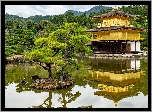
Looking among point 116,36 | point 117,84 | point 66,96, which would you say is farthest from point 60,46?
point 116,36

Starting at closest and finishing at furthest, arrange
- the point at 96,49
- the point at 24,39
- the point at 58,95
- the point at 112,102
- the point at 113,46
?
the point at 112,102
the point at 58,95
the point at 24,39
the point at 113,46
the point at 96,49

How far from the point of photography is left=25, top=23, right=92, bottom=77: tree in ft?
33.6

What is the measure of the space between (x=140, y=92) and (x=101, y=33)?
19577mm

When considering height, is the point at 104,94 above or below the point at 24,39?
below

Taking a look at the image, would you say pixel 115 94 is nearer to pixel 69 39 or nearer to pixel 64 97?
pixel 64 97

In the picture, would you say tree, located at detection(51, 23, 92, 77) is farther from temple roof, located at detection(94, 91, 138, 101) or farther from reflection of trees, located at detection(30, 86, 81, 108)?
temple roof, located at detection(94, 91, 138, 101)

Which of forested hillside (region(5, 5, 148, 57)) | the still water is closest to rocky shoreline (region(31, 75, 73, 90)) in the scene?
the still water

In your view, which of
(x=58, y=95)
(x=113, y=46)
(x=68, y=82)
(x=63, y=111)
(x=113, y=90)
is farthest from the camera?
(x=113, y=46)

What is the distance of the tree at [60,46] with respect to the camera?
1025cm

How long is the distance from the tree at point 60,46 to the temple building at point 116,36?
51.1 feet

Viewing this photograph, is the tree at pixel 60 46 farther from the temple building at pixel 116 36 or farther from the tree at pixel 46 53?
the temple building at pixel 116 36
